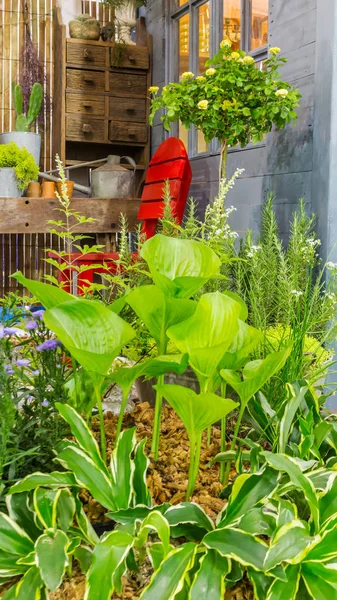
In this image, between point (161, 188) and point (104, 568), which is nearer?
point (104, 568)

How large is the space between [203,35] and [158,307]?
12.9 feet

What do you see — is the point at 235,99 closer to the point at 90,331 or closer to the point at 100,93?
the point at 90,331

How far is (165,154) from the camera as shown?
4.12 metres

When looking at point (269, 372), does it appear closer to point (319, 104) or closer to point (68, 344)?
point (68, 344)

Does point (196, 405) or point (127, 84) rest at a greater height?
point (127, 84)

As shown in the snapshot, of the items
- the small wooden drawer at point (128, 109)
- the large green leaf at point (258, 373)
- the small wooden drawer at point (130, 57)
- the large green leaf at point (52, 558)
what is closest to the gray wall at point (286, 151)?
the small wooden drawer at point (128, 109)

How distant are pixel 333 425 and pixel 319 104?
2.20 m

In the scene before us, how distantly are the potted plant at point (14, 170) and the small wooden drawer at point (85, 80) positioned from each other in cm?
97

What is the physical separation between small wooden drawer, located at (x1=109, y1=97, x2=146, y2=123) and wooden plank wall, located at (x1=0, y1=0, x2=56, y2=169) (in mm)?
611

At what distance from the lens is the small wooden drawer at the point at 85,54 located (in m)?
5.21

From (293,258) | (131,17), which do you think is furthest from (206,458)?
(131,17)

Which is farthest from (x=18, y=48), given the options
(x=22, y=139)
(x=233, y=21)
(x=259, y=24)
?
(x=259, y=24)

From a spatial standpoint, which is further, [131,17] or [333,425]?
[131,17]

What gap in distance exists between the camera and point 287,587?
0.93m
